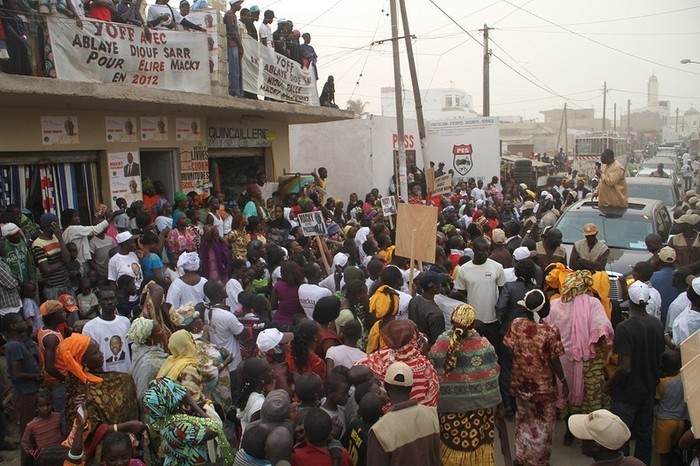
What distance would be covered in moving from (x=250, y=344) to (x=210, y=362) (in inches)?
39.2

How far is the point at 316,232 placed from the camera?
923 centimetres

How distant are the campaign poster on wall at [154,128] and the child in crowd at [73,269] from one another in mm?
3769

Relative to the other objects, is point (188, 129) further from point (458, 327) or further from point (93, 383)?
point (458, 327)

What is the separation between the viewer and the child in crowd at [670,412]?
5.24m

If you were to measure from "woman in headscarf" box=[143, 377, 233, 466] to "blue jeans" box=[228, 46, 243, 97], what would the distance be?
8.40m

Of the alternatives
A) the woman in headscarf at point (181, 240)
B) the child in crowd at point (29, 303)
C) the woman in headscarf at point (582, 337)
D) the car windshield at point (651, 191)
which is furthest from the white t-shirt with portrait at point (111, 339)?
the car windshield at point (651, 191)

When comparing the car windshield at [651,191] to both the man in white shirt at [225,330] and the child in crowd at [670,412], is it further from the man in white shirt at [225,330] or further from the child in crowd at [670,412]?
the man in white shirt at [225,330]

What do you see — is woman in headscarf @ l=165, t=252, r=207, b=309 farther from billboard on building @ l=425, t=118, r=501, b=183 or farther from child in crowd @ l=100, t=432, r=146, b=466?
billboard on building @ l=425, t=118, r=501, b=183

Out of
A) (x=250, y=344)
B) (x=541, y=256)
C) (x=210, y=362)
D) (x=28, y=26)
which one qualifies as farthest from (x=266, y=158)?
(x=210, y=362)

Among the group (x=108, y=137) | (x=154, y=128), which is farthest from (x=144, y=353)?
(x=154, y=128)

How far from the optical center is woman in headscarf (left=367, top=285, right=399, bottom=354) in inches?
216

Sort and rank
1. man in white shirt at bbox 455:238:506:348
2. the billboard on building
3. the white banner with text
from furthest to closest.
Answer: the billboard on building
the white banner with text
man in white shirt at bbox 455:238:506:348

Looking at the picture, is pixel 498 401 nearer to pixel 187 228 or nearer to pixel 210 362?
pixel 210 362

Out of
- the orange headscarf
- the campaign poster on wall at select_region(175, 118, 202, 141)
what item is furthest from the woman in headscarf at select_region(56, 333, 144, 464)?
the campaign poster on wall at select_region(175, 118, 202, 141)
